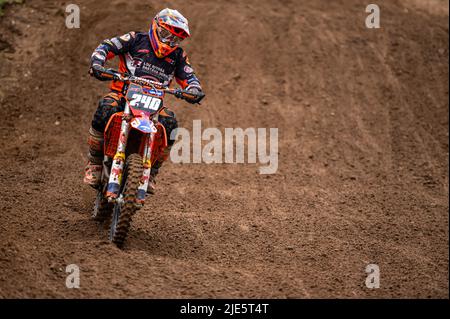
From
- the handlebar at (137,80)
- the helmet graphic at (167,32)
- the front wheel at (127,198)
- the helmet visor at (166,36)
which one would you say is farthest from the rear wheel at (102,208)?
the helmet visor at (166,36)

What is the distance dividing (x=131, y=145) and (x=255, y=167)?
4.00 meters

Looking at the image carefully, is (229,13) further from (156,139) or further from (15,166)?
(156,139)

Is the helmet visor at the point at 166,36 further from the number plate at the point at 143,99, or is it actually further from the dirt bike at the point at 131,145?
the number plate at the point at 143,99

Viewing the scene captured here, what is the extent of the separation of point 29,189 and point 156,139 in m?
2.45

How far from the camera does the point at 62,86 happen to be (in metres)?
12.0

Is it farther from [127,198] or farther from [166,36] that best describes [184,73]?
[127,198]

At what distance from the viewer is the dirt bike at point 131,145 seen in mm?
6645

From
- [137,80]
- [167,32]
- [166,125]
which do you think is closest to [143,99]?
[137,80]

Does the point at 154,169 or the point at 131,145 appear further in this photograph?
the point at 154,169

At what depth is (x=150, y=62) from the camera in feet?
24.2

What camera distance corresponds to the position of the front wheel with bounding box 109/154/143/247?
658 centimetres

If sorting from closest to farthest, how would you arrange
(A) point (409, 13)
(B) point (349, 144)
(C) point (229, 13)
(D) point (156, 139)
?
(D) point (156, 139), (B) point (349, 144), (C) point (229, 13), (A) point (409, 13)
